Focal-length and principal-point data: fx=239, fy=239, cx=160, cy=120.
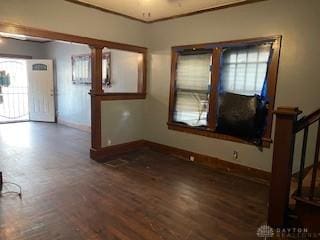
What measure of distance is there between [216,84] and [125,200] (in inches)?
89.2

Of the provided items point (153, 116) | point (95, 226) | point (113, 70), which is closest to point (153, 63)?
point (153, 116)

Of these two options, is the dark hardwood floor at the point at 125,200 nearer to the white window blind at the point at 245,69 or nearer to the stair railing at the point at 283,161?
the stair railing at the point at 283,161

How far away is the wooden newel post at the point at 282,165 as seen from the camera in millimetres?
2037

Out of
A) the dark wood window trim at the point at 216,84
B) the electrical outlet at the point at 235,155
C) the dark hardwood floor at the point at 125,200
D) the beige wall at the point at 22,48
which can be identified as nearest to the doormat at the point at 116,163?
the dark hardwood floor at the point at 125,200

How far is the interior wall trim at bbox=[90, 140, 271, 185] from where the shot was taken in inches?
140

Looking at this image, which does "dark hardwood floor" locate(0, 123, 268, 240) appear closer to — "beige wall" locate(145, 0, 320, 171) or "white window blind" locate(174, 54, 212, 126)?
"beige wall" locate(145, 0, 320, 171)

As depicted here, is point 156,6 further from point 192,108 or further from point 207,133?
point 207,133

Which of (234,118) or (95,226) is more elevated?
(234,118)

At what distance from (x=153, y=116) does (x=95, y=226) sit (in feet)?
9.44

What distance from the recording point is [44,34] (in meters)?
3.39

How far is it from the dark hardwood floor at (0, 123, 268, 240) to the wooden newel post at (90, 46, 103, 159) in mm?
383

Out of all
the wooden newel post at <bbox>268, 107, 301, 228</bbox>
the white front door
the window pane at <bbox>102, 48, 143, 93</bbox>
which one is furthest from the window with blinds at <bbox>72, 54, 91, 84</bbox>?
the wooden newel post at <bbox>268, 107, 301, 228</bbox>

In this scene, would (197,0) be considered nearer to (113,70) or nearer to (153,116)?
(153,116)

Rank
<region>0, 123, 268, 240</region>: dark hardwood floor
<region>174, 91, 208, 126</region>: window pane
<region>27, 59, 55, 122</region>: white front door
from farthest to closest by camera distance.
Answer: <region>27, 59, 55, 122</region>: white front door
<region>174, 91, 208, 126</region>: window pane
<region>0, 123, 268, 240</region>: dark hardwood floor
